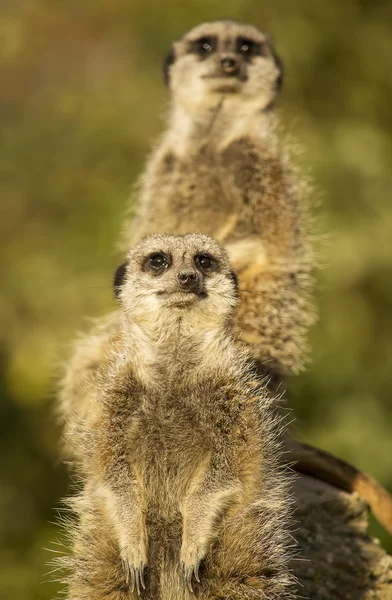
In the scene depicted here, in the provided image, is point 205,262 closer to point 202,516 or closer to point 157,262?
point 157,262

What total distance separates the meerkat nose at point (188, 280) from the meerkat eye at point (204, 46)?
2017 mm

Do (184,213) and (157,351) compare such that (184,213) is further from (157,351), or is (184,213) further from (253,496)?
(253,496)

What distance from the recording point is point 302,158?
21.7 feet

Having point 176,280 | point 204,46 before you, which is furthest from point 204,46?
point 176,280

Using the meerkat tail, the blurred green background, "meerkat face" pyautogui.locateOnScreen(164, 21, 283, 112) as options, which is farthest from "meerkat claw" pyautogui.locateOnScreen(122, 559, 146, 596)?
"meerkat face" pyautogui.locateOnScreen(164, 21, 283, 112)

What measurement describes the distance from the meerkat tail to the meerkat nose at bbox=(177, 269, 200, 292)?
1.07 m

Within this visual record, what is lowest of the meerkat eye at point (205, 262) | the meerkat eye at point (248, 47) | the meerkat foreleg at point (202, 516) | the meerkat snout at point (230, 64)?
the meerkat foreleg at point (202, 516)

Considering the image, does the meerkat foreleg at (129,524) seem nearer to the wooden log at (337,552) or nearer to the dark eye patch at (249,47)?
the wooden log at (337,552)

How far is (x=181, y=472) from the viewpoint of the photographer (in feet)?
9.75

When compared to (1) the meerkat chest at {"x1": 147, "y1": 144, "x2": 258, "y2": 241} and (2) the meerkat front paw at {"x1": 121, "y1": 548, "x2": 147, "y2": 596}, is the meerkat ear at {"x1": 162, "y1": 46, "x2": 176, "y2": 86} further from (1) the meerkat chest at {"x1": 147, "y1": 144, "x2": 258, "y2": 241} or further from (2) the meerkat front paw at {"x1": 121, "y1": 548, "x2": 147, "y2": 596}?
(2) the meerkat front paw at {"x1": 121, "y1": 548, "x2": 147, "y2": 596}

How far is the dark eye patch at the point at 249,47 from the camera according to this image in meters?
4.74

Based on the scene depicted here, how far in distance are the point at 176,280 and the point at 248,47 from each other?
203 cm

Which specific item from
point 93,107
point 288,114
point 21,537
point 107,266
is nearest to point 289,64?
point 288,114

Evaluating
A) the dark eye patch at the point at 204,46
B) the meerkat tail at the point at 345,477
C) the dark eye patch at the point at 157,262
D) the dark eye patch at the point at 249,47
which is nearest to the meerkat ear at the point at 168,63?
the dark eye patch at the point at 204,46
